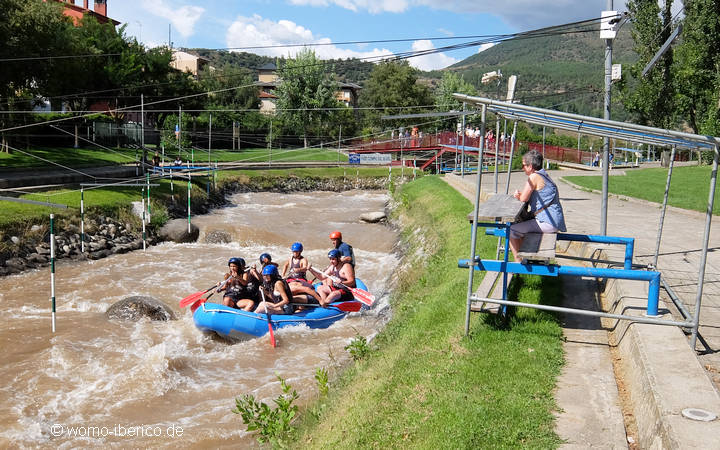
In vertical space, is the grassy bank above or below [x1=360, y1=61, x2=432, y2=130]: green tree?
below

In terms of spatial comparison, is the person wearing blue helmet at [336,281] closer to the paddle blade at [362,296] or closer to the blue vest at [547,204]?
the paddle blade at [362,296]

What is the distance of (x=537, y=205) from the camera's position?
7953 millimetres

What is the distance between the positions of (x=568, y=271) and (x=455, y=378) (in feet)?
6.24

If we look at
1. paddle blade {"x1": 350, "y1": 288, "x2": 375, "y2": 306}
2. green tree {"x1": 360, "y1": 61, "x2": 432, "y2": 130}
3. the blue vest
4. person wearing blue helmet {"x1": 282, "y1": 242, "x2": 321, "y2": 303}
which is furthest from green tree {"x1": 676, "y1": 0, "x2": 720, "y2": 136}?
green tree {"x1": 360, "y1": 61, "x2": 432, "y2": 130}

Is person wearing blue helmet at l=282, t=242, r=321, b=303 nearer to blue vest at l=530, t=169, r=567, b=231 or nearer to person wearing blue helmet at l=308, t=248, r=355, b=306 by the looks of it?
person wearing blue helmet at l=308, t=248, r=355, b=306

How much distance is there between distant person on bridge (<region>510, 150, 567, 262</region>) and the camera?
25.7ft

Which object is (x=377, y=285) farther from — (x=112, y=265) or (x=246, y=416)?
(x=246, y=416)

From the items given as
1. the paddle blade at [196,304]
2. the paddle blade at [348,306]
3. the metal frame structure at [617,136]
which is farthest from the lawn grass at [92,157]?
the metal frame structure at [617,136]

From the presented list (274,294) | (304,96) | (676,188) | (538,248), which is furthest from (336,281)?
(304,96)

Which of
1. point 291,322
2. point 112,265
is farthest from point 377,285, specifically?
point 112,265

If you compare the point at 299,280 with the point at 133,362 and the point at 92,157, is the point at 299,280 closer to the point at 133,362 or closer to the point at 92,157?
the point at 133,362

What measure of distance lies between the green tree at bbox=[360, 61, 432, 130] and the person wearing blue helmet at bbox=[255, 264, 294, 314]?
6495 centimetres

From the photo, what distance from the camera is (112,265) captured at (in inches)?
719

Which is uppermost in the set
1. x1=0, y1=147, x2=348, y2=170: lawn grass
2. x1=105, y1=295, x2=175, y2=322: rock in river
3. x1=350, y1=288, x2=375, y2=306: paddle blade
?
x1=0, y1=147, x2=348, y2=170: lawn grass
